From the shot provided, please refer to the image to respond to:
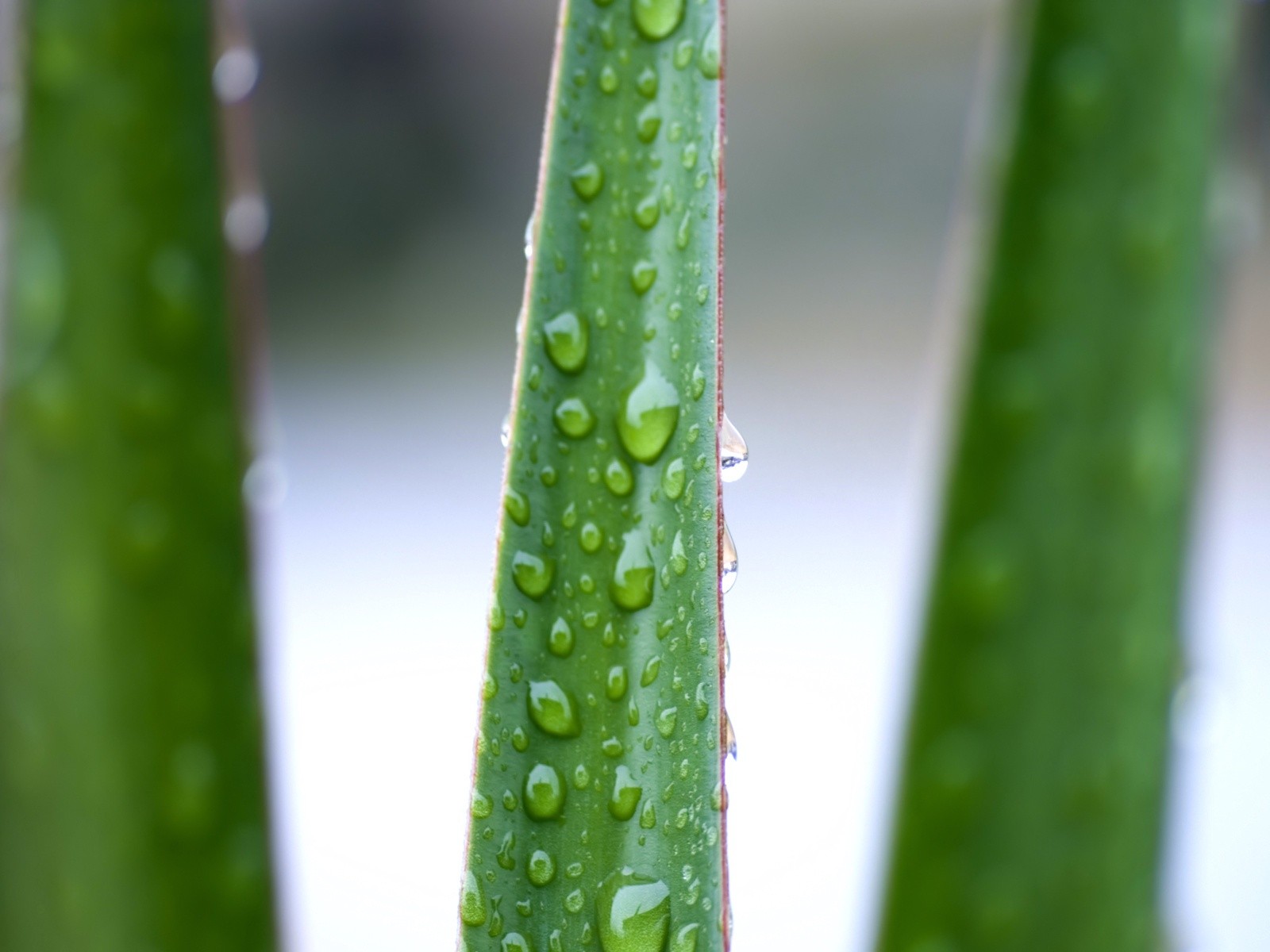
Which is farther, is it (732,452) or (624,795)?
(732,452)

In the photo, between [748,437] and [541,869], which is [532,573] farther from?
[748,437]

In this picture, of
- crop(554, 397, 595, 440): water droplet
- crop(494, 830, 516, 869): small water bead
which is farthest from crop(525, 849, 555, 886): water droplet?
crop(554, 397, 595, 440): water droplet

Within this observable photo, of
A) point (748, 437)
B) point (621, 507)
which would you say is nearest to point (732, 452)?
point (621, 507)

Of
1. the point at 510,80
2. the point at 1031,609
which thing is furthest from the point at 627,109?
the point at 510,80

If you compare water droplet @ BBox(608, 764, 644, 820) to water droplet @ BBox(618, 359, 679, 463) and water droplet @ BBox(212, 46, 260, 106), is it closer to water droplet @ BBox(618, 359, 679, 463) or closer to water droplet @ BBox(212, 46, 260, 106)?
water droplet @ BBox(618, 359, 679, 463)

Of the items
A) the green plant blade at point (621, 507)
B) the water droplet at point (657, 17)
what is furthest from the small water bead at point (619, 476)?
the water droplet at point (657, 17)

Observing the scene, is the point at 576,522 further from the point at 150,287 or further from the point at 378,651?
the point at 378,651
